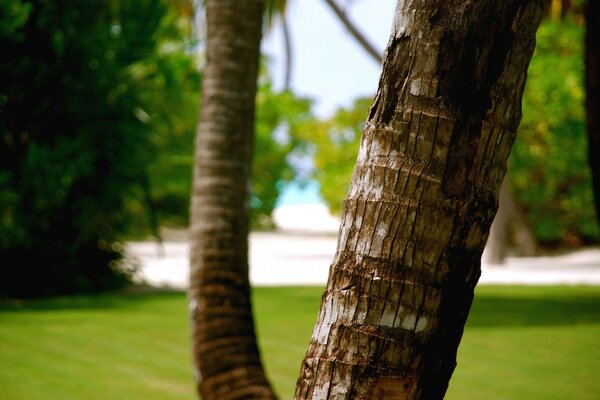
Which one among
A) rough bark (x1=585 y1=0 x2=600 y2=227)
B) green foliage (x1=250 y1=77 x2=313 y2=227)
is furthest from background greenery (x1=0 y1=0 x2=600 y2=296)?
green foliage (x1=250 y1=77 x2=313 y2=227)

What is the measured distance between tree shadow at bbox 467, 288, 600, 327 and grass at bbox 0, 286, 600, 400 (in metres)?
0.01

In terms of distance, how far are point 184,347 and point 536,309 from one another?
515 cm

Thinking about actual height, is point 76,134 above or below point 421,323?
above

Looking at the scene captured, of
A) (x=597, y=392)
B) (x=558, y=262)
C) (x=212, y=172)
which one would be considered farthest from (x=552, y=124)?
(x=212, y=172)

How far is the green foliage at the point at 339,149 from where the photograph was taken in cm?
2372

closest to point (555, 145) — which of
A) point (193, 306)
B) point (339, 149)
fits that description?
point (339, 149)

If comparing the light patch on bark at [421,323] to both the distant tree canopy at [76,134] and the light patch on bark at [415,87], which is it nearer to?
the light patch on bark at [415,87]

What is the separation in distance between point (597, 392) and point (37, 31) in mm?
9013

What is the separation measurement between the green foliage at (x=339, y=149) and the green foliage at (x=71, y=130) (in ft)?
33.9

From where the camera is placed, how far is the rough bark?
658 cm

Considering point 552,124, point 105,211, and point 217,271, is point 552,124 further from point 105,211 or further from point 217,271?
point 217,271

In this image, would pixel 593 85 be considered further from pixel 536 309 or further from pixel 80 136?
pixel 80 136

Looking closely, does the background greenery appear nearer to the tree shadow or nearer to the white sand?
the white sand

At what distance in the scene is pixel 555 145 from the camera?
2070 cm
